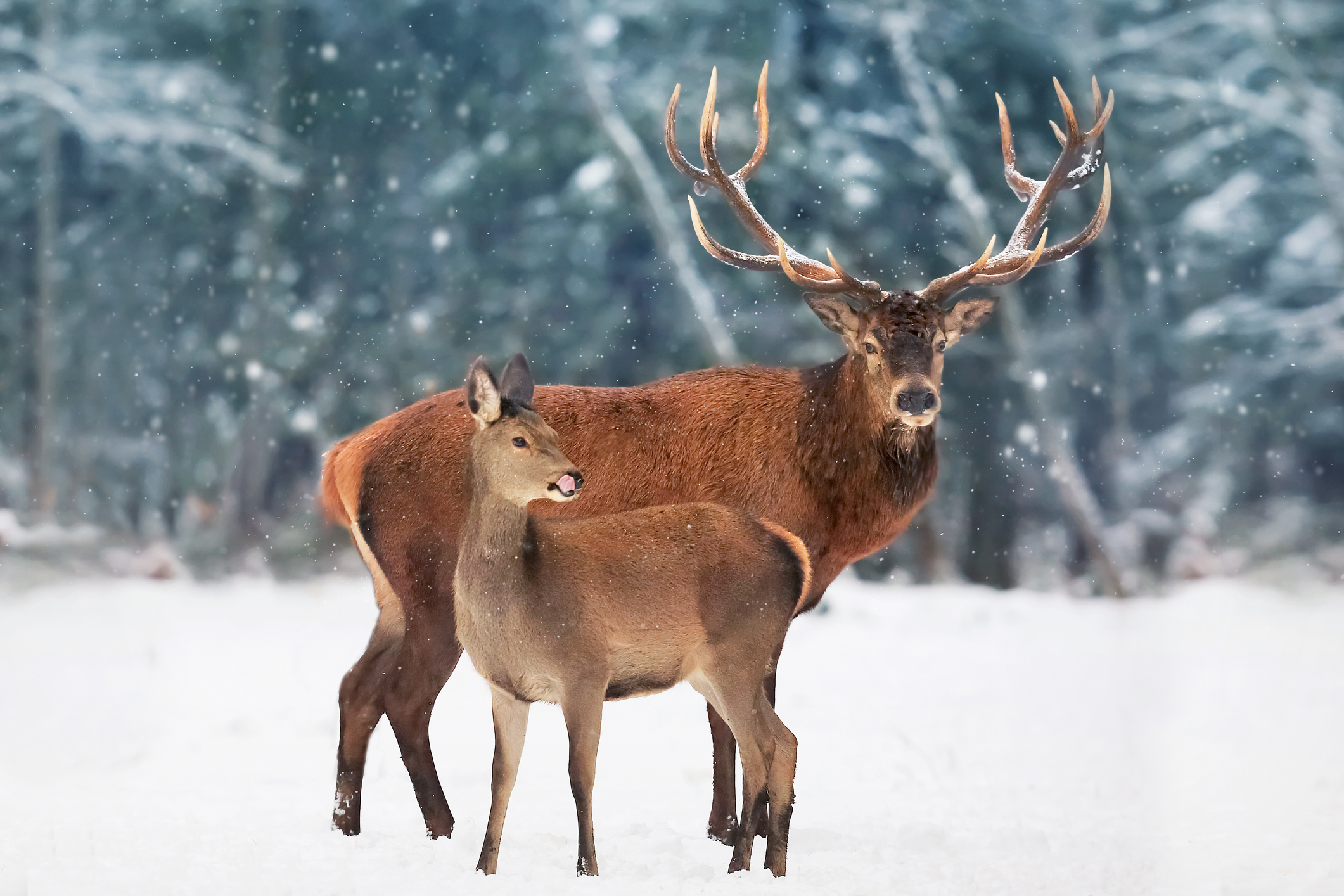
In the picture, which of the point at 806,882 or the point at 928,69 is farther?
the point at 928,69

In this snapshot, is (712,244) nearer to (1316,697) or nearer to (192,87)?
(1316,697)

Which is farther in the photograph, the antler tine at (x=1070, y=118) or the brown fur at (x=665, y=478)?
the antler tine at (x=1070, y=118)

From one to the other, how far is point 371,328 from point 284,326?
3.22ft

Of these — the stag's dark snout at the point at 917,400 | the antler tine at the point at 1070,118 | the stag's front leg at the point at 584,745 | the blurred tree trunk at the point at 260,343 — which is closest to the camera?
the stag's front leg at the point at 584,745

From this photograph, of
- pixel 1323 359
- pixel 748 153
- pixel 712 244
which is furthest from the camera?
pixel 1323 359

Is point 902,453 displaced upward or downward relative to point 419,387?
downward

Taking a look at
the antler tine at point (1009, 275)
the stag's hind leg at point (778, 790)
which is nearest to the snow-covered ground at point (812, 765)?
→ the stag's hind leg at point (778, 790)

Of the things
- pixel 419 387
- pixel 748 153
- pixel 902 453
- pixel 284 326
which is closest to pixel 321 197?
pixel 284 326

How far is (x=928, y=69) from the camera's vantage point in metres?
13.9

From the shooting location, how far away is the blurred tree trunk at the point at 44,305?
46.8 feet

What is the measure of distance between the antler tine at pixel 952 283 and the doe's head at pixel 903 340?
11 centimetres

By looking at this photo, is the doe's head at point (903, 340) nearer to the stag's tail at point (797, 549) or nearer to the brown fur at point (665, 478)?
the brown fur at point (665, 478)

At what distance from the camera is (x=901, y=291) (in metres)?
5.74

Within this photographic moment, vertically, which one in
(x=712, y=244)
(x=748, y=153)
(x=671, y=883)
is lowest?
(x=671, y=883)
